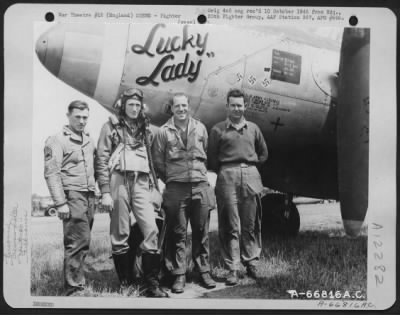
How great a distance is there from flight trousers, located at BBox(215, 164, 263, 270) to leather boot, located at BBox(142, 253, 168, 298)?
0.42 m

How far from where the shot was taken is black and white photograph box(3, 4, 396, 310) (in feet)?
9.83

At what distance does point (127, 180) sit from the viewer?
2990 mm

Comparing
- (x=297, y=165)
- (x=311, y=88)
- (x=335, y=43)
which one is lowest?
(x=297, y=165)

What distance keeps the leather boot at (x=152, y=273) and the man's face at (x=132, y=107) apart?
855 mm

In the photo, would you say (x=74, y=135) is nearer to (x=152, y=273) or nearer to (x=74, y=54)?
(x=74, y=54)

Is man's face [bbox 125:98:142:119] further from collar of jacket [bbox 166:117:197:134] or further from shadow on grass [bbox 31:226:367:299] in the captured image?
shadow on grass [bbox 31:226:367:299]

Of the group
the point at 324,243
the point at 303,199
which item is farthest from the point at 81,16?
the point at 324,243

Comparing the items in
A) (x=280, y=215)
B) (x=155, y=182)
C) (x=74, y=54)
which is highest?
(x=74, y=54)

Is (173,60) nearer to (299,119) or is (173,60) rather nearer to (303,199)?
(299,119)

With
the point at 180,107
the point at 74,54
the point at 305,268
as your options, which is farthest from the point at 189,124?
the point at 305,268

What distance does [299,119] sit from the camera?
313cm

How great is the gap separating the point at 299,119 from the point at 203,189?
76cm

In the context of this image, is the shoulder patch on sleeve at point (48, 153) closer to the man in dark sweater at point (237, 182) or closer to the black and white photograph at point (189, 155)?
the black and white photograph at point (189, 155)

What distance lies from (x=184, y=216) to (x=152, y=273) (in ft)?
1.33
